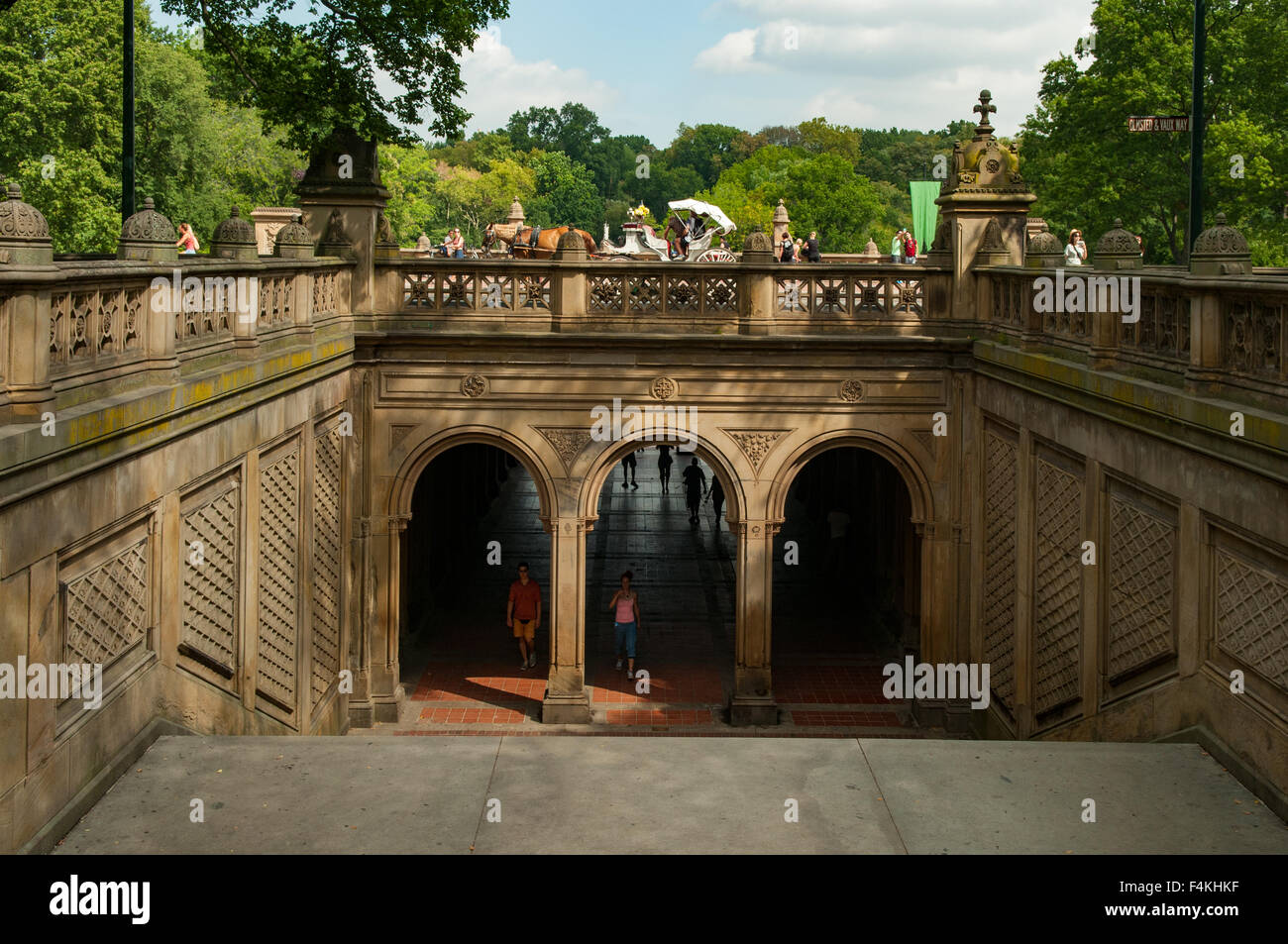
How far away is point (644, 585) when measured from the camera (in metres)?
25.9

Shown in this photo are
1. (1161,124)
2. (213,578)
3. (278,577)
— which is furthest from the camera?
(1161,124)

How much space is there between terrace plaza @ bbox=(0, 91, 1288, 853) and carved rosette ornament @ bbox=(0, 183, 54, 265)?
21 millimetres

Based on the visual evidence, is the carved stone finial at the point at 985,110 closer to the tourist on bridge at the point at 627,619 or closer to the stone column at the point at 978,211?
the stone column at the point at 978,211

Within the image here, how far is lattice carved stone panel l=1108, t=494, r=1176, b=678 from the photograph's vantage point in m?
10.5

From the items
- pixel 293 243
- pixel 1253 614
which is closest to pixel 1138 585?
pixel 1253 614

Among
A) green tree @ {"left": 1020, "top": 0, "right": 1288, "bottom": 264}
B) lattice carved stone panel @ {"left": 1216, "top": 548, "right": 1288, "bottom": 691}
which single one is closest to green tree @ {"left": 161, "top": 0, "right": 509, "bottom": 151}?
lattice carved stone panel @ {"left": 1216, "top": 548, "right": 1288, "bottom": 691}

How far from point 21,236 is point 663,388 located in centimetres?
1040

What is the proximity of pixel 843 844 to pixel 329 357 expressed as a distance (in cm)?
924

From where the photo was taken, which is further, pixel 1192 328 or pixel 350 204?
pixel 350 204

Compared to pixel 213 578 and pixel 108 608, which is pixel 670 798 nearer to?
pixel 108 608

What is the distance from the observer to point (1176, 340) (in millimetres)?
10258

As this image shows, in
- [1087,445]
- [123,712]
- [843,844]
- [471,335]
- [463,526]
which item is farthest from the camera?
[463,526]
